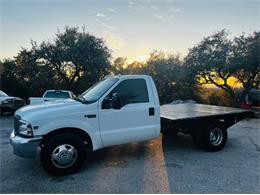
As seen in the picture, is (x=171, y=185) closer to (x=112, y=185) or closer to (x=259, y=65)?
(x=112, y=185)

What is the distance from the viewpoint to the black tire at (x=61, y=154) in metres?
4.47

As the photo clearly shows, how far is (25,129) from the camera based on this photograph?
14.7 ft

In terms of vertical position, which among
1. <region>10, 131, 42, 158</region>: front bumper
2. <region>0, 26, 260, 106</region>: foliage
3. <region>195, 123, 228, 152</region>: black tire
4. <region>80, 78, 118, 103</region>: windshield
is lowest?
<region>195, 123, 228, 152</region>: black tire

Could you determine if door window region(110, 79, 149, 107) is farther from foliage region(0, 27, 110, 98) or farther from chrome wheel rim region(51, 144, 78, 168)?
foliage region(0, 27, 110, 98)

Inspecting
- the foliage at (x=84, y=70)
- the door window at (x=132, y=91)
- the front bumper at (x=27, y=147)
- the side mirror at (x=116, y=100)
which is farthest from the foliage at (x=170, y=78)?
the front bumper at (x=27, y=147)

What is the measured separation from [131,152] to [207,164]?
1.85m

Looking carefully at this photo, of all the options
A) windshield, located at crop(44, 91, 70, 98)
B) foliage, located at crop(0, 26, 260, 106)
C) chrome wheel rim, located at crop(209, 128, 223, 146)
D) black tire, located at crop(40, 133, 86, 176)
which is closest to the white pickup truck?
black tire, located at crop(40, 133, 86, 176)

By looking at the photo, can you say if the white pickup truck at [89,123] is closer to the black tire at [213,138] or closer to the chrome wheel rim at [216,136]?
the black tire at [213,138]

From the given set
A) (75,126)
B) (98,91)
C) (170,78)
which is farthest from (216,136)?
(170,78)

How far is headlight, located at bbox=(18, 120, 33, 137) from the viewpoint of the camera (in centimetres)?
443

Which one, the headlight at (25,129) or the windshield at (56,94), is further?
the windshield at (56,94)

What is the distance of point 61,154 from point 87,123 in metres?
0.75

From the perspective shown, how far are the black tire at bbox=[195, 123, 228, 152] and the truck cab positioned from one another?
1.37 meters

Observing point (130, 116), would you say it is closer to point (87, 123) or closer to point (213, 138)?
point (87, 123)
